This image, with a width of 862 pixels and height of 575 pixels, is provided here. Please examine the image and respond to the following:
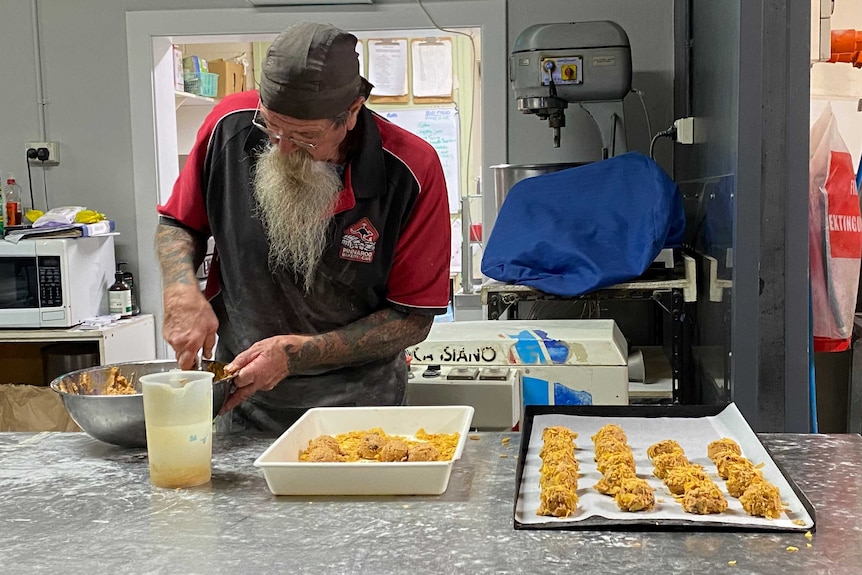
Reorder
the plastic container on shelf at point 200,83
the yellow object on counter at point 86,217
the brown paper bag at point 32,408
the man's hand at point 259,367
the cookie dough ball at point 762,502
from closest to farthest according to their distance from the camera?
the cookie dough ball at point 762,502, the man's hand at point 259,367, the brown paper bag at point 32,408, the yellow object on counter at point 86,217, the plastic container on shelf at point 200,83

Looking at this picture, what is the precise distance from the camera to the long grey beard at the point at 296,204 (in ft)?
5.93

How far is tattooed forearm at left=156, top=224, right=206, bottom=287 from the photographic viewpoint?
1.80 meters

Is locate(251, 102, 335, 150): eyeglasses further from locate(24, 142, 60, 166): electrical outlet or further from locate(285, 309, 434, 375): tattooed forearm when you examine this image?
locate(24, 142, 60, 166): electrical outlet

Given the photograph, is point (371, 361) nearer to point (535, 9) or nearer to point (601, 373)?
point (601, 373)

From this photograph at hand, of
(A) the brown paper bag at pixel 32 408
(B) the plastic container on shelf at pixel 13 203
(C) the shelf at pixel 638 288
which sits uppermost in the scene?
(B) the plastic container on shelf at pixel 13 203

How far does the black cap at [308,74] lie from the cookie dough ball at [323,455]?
2.12 ft

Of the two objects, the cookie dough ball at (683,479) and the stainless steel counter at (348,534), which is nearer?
the stainless steel counter at (348,534)

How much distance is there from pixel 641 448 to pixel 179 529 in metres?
0.73

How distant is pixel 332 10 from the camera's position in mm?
3750

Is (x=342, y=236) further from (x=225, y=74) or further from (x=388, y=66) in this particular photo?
(x=388, y=66)

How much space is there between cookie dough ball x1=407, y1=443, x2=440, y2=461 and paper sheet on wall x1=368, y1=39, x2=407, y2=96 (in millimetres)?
4905

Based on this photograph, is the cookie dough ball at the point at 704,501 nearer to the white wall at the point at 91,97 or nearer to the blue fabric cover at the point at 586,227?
the blue fabric cover at the point at 586,227

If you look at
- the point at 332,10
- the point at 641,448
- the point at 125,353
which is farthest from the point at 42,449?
the point at 332,10

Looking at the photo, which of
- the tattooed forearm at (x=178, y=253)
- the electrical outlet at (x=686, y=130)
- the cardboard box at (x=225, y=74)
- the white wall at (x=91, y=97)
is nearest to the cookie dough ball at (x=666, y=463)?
the tattooed forearm at (x=178, y=253)
